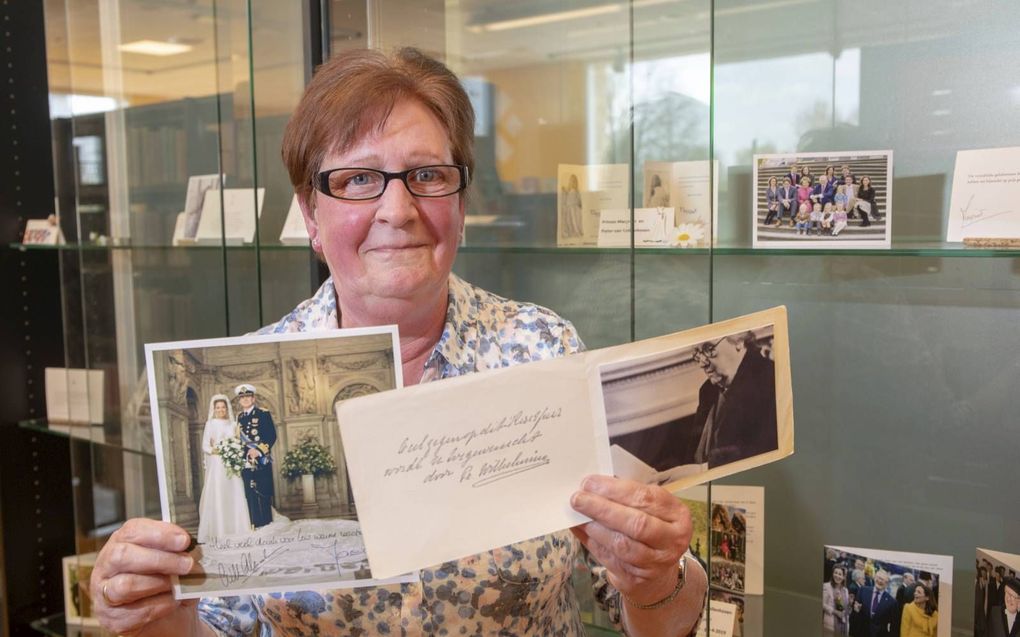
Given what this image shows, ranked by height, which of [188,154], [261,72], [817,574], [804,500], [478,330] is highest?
[261,72]

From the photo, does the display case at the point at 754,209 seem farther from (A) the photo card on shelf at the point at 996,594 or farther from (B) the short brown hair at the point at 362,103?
(B) the short brown hair at the point at 362,103

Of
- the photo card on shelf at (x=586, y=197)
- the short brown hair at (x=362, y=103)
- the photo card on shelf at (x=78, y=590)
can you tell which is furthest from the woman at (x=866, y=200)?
the photo card on shelf at (x=78, y=590)

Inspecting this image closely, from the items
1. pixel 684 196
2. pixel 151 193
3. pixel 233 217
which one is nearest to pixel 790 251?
pixel 684 196

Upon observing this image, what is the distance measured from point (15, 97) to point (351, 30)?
1271mm

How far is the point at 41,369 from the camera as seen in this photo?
2379mm

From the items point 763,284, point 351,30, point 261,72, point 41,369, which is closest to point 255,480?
point 763,284

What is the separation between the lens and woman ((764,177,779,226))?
1.29 metres

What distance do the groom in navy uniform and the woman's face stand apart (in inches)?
10.2

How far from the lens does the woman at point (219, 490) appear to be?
3.05 ft

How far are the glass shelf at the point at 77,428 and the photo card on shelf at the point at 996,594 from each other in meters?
1.74

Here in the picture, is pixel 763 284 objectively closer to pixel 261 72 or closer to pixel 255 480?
pixel 255 480

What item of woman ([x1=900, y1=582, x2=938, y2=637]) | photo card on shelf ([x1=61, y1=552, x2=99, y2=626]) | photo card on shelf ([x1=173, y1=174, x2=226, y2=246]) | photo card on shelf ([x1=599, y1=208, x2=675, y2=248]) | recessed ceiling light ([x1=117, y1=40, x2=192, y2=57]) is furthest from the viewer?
photo card on shelf ([x1=61, y1=552, x2=99, y2=626])

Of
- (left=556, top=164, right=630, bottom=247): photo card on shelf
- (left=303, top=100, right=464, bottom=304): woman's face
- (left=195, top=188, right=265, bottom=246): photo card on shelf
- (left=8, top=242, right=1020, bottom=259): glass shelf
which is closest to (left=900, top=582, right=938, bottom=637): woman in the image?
(left=8, top=242, right=1020, bottom=259): glass shelf

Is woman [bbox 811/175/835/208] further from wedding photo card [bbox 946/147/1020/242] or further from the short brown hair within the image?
the short brown hair
